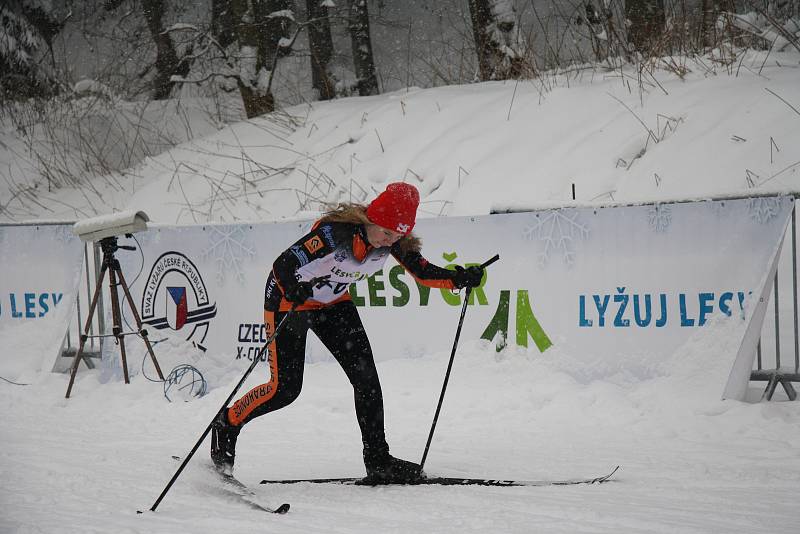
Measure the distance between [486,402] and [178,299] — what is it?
338 cm

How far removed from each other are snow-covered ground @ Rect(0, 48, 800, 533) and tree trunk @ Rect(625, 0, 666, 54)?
114cm

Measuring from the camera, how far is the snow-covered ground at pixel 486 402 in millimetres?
3434

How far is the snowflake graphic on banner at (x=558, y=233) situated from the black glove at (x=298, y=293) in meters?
2.67

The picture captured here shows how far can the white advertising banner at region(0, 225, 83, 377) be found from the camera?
304 inches

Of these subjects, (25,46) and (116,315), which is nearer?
(116,315)

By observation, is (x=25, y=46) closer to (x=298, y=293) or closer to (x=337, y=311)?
(x=337, y=311)

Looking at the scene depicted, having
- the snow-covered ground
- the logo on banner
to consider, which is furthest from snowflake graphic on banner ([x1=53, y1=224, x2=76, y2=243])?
the logo on banner

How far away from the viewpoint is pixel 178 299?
727 centimetres

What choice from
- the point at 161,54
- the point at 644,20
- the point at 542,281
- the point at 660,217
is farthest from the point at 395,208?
the point at 161,54

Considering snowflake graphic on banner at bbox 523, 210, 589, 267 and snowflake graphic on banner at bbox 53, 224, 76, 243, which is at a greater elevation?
snowflake graphic on banner at bbox 53, 224, 76, 243

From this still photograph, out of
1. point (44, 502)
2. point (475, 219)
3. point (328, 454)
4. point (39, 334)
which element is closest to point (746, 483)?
point (328, 454)

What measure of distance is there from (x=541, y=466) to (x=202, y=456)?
2175 mm

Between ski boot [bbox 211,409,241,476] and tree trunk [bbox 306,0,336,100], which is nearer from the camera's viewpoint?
ski boot [bbox 211,409,241,476]

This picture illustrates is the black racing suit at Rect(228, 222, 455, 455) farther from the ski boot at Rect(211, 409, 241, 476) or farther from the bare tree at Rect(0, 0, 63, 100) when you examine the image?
the bare tree at Rect(0, 0, 63, 100)
